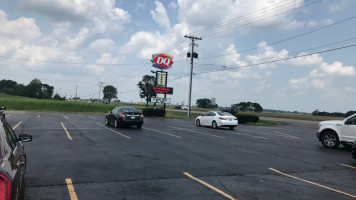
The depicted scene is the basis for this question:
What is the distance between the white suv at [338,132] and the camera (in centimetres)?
1215

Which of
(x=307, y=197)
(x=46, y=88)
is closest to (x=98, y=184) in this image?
(x=307, y=197)

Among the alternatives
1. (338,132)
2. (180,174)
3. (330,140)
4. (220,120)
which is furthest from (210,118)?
(180,174)

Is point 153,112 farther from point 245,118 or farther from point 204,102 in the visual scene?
point 204,102

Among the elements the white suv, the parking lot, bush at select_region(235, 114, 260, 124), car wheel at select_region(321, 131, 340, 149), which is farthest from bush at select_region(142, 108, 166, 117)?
the parking lot

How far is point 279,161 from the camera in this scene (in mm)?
9336

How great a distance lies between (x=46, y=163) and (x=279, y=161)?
292 inches

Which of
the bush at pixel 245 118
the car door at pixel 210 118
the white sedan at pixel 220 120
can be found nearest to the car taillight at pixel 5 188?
the white sedan at pixel 220 120

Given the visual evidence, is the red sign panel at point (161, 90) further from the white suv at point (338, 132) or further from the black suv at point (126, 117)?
the white suv at point (338, 132)

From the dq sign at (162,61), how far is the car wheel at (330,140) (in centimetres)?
3405

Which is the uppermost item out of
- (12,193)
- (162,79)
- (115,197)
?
(162,79)

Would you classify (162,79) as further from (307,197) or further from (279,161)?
(307,197)

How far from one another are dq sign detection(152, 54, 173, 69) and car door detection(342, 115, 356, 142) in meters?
35.0

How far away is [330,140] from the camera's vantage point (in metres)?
13.1

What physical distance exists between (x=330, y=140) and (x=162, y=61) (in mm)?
34761
